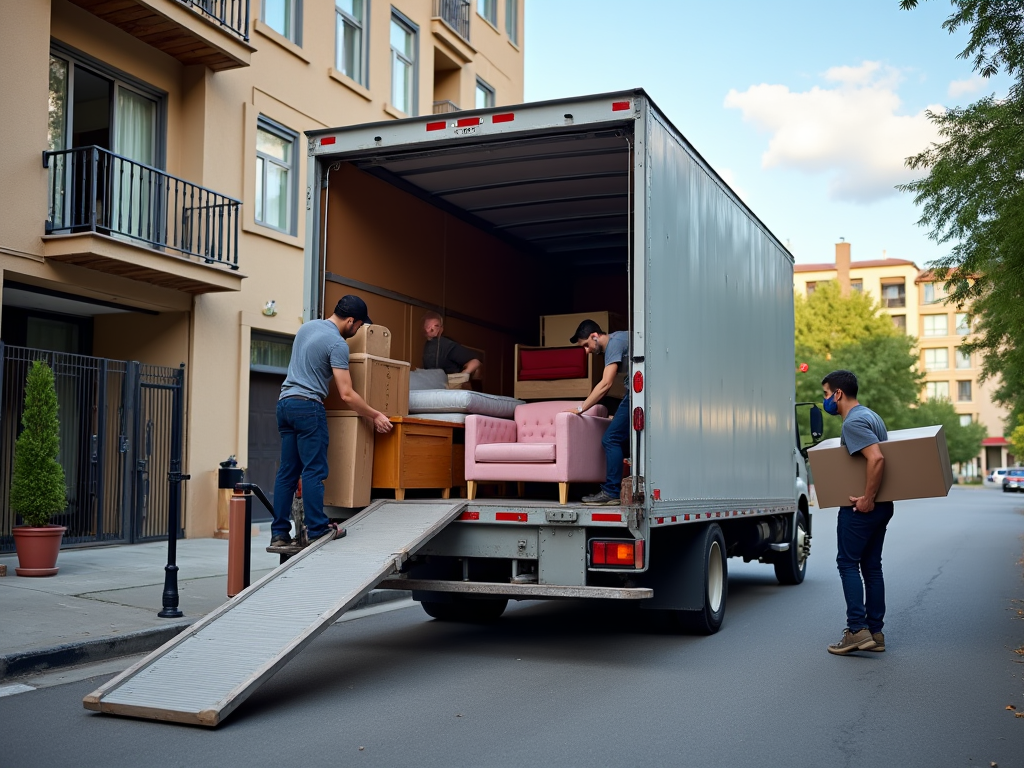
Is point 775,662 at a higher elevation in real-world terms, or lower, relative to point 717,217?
lower

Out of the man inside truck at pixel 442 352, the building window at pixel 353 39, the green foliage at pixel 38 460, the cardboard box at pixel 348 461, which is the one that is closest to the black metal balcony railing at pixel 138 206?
the green foliage at pixel 38 460

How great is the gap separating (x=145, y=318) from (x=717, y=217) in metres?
9.16

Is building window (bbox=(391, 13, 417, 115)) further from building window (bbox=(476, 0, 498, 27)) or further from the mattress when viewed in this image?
the mattress

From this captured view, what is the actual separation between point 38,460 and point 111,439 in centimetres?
365

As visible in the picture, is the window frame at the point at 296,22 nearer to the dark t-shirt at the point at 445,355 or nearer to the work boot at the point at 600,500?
the dark t-shirt at the point at 445,355

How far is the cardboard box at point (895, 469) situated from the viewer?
745 cm

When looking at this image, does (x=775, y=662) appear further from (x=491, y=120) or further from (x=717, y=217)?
(x=491, y=120)

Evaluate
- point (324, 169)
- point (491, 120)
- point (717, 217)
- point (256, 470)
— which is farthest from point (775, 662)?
point (256, 470)

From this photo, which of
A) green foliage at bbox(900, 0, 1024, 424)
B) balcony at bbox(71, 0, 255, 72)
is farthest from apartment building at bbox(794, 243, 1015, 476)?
balcony at bbox(71, 0, 255, 72)

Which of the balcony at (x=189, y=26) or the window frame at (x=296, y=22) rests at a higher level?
the window frame at (x=296, y=22)

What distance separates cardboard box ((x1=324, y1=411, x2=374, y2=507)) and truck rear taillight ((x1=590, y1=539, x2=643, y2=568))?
184cm

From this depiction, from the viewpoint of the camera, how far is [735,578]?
13.3 m

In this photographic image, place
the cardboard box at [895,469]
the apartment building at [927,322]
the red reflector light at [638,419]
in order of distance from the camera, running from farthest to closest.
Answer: the apartment building at [927,322] → the cardboard box at [895,469] → the red reflector light at [638,419]

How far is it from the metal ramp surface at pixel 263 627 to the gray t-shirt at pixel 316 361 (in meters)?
1.00
